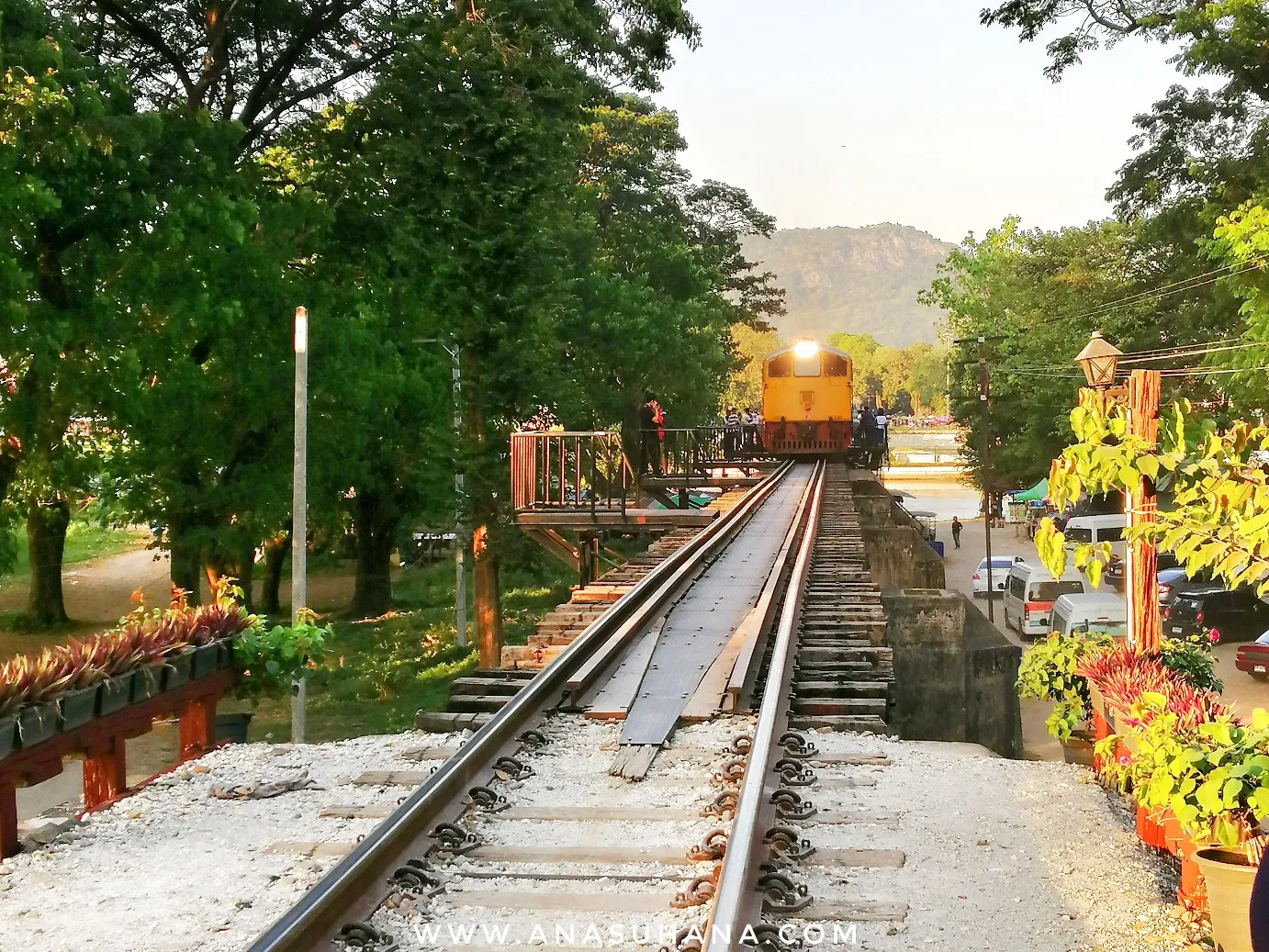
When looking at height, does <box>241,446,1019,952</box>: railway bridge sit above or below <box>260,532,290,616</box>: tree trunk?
above

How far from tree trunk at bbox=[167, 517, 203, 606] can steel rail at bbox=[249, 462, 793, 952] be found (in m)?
15.9

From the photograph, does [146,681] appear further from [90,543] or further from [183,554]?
[90,543]

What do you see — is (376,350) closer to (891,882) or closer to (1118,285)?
(891,882)

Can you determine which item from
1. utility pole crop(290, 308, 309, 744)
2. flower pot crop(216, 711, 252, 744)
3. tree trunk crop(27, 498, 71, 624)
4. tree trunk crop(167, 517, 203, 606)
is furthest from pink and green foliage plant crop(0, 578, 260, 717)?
tree trunk crop(27, 498, 71, 624)

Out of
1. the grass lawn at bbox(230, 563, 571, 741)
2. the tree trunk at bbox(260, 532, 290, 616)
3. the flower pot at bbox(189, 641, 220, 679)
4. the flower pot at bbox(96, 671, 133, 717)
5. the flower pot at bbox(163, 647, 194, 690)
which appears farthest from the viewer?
the tree trunk at bbox(260, 532, 290, 616)

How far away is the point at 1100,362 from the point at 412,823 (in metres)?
4.94

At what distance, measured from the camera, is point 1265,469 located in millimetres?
3889

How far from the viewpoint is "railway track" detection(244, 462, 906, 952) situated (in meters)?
3.68

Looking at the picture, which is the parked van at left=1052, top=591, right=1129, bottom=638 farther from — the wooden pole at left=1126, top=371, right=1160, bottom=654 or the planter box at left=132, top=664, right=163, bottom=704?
the planter box at left=132, top=664, right=163, bottom=704

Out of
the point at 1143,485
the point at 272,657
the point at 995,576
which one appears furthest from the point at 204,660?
the point at 995,576

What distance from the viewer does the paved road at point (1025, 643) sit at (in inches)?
949

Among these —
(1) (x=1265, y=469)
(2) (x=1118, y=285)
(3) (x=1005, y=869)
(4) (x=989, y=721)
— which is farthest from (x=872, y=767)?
(2) (x=1118, y=285)

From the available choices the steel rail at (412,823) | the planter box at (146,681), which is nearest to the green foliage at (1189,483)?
the steel rail at (412,823)

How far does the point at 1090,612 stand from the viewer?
28.9 m
